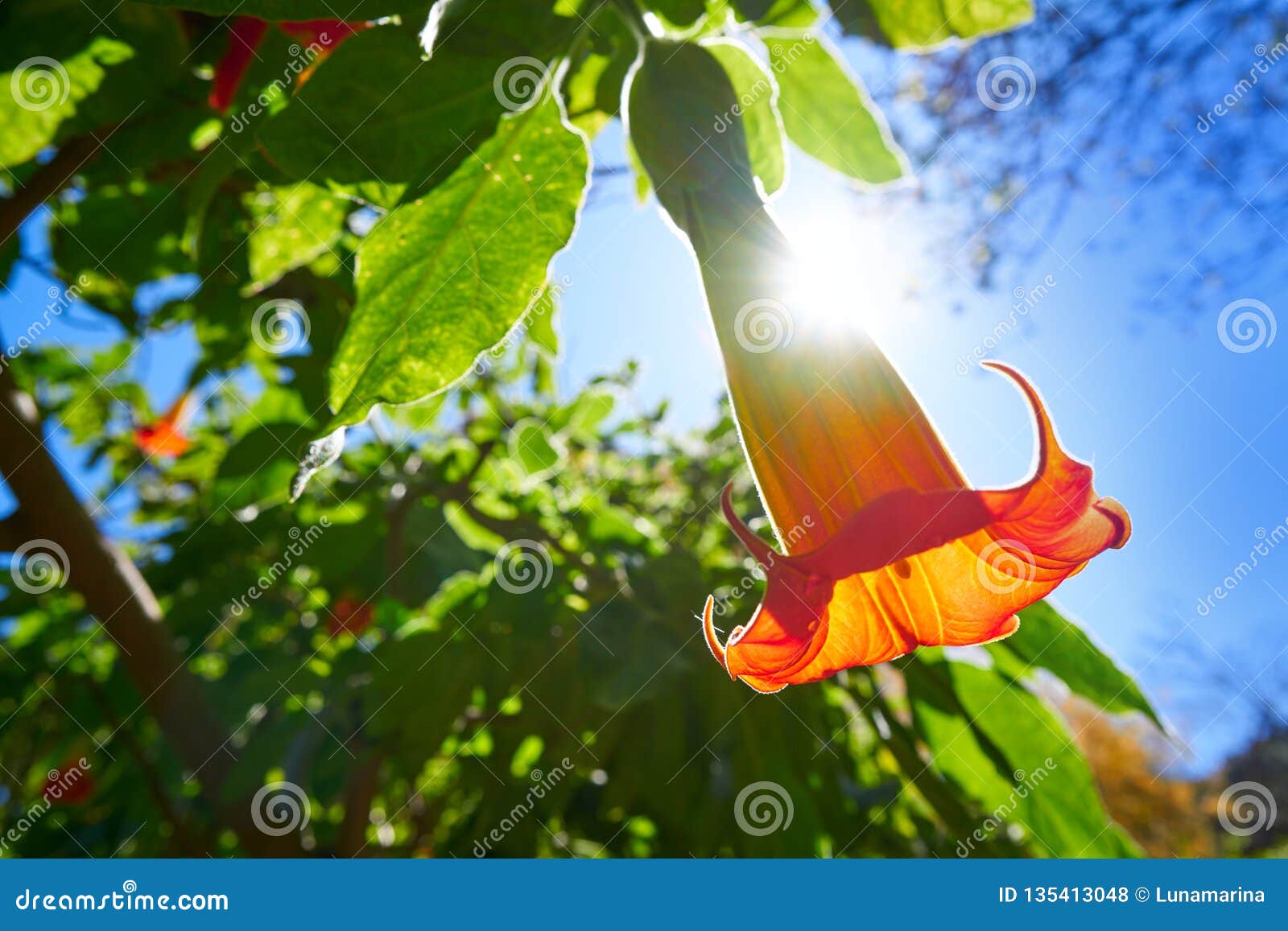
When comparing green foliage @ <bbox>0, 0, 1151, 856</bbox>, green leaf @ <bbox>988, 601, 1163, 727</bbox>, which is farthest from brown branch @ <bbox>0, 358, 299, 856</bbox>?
green leaf @ <bbox>988, 601, 1163, 727</bbox>

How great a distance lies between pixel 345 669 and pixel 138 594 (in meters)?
0.28

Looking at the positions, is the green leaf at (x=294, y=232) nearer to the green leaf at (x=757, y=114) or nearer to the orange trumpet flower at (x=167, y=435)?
the green leaf at (x=757, y=114)

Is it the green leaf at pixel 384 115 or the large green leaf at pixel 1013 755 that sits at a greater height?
the green leaf at pixel 384 115

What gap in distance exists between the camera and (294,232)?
0.74 metres

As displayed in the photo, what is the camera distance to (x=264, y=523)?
1.23 meters

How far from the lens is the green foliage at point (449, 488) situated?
1.36ft

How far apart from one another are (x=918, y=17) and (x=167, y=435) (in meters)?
1.86

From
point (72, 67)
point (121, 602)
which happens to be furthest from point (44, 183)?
point (121, 602)

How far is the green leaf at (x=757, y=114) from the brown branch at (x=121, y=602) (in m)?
0.98

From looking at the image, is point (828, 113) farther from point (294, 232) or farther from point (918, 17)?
point (294, 232)

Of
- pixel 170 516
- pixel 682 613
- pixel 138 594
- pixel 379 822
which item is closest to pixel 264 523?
pixel 138 594

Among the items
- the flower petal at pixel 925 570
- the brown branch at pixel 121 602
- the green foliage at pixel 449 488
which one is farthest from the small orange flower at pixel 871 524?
the brown branch at pixel 121 602

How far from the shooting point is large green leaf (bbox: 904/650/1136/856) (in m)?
0.69

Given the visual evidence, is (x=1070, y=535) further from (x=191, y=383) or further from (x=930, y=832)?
(x=191, y=383)
